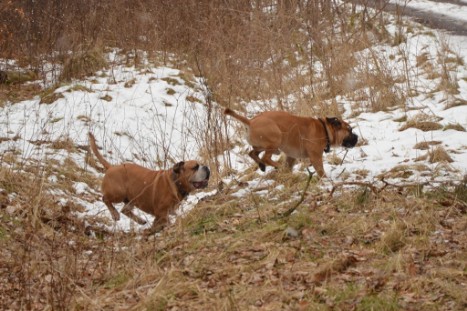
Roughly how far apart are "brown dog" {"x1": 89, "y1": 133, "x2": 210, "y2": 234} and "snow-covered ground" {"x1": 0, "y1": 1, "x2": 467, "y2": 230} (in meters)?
0.30

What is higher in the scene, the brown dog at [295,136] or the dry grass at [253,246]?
the brown dog at [295,136]

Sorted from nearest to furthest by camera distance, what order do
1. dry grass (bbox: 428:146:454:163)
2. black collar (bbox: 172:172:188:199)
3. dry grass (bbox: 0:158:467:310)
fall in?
1. dry grass (bbox: 0:158:467:310)
2. black collar (bbox: 172:172:188:199)
3. dry grass (bbox: 428:146:454:163)

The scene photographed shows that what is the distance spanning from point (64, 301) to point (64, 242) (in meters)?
1.10

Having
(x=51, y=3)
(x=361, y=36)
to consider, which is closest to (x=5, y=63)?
(x=51, y=3)

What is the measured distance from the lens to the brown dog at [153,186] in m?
7.80

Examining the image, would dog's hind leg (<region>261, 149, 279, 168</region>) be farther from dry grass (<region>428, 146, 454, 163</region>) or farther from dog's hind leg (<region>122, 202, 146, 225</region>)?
dry grass (<region>428, 146, 454, 163</region>)

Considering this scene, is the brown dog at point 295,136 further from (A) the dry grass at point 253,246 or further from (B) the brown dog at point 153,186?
(B) the brown dog at point 153,186

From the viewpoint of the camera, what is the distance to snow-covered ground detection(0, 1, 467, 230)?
8.53 meters

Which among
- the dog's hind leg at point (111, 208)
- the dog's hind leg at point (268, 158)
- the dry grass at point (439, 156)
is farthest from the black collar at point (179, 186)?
the dry grass at point (439, 156)

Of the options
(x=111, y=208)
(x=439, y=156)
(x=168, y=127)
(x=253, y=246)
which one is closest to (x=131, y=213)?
(x=111, y=208)

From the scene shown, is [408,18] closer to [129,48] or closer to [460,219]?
[129,48]

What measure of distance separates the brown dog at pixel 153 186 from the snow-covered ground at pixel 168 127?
303 mm

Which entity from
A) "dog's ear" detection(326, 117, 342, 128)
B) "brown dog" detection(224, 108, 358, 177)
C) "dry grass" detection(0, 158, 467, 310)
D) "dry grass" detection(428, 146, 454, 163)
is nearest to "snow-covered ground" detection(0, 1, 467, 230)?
Answer: "dry grass" detection(428, 146, 454, 163)

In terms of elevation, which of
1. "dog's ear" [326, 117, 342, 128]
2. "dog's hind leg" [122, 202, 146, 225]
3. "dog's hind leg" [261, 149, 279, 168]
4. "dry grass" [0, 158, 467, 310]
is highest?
"dog's ear" [326, 117, 342, 128]
